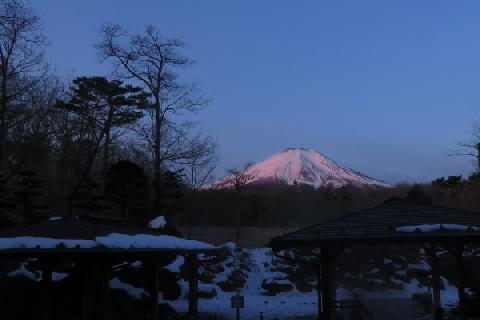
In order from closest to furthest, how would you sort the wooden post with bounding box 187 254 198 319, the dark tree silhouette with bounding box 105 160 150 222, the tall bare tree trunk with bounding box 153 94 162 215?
the wooden post with bounding box 187 254 198 319
the dark tree silhouette with bounding box 105 160 150 222
the tall bare tree trunk with bounding box 153 94 162 215

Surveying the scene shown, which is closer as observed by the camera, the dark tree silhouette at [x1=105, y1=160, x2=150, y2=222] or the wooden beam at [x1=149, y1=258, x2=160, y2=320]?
the wooden beam at [x1=149, y1=258, x2=160, y2=320]

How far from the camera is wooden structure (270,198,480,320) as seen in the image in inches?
522

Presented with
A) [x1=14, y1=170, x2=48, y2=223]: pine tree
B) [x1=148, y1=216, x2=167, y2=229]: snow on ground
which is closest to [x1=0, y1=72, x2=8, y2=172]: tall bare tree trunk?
[x1=14, y1=170, x2=48, y2=223]: pine tree

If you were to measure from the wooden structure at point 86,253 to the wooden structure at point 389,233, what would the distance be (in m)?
3.41

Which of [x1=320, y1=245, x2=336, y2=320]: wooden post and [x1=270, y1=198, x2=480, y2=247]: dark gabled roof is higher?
[x1=270, y1=198, x2=480, y2=247]: dark gabled roof

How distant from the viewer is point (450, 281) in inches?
1251

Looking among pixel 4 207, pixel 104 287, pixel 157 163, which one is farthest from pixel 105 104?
pixel 104 287

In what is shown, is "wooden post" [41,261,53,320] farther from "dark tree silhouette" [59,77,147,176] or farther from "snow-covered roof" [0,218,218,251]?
"dark tree silhouette" [59,77,147,176]

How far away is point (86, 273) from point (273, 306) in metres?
12.2

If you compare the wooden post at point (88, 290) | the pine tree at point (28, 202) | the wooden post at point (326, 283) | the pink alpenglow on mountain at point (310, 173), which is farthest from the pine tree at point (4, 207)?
the pink alpenglow on mountain at point (310, 173)

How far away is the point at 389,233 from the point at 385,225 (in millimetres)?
701

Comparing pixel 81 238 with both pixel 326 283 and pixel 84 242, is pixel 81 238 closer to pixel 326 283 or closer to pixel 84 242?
pixel 84 242

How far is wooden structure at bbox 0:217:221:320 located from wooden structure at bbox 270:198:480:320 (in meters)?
3.41

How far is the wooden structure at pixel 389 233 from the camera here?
1327 centimetres
